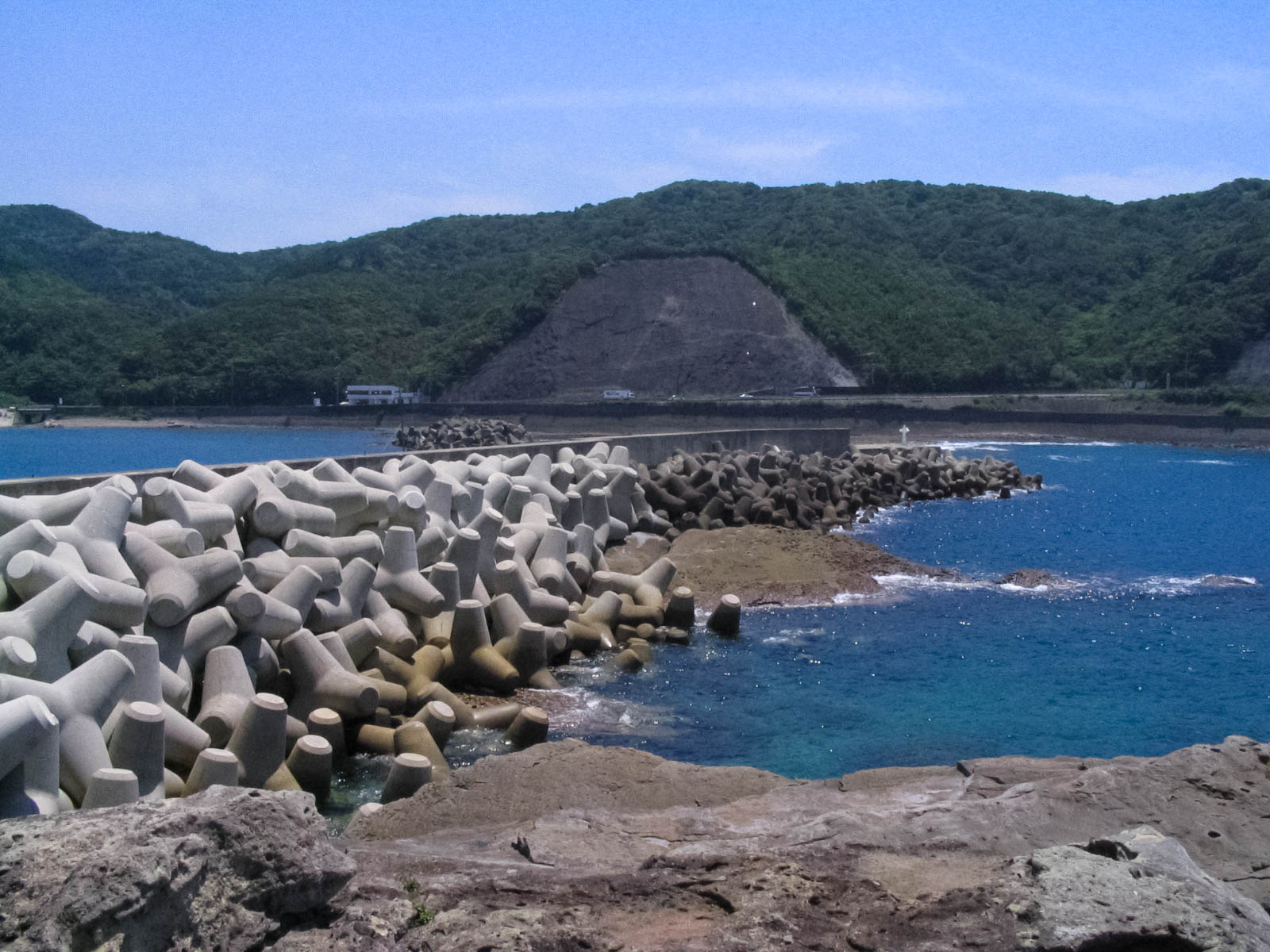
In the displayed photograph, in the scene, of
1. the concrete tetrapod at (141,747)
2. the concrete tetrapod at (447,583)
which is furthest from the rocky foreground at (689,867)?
Answer: the concrete tetrapod at (447,583)

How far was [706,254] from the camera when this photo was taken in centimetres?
10412

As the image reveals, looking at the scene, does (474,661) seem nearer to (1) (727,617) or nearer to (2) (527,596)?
(2) (527,596)

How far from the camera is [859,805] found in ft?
20.1

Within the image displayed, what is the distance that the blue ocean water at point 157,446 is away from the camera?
44469 millimetres

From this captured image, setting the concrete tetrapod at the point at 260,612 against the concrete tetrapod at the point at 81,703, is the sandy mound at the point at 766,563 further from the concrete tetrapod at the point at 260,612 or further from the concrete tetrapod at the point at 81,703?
the concrete tetrapod at the point at 81,703

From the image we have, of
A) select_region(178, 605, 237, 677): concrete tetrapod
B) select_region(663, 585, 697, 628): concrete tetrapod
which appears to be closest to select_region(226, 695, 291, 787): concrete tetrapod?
select_region(178, 605, 237, 677): concrete tetrapod

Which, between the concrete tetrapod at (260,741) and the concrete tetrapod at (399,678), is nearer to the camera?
the concrete tetrapod at (260,741)

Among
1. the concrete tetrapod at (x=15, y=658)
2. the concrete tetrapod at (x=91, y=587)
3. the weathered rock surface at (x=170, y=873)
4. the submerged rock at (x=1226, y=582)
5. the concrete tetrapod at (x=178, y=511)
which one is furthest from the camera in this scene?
the submerged rock at (x=1226, y=582)

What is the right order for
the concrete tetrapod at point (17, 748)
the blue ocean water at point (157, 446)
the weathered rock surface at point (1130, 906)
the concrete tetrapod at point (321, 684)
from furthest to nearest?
the blue ocean water at point (157, 446), the concrete tetrapod at point (321, 684), the concrete tetrapod at point (17, 748), the weathered rock surface at point (1130, 906)

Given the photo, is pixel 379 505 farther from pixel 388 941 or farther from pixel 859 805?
pixel 388 941

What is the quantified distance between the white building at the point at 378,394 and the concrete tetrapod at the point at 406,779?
88.1 meters

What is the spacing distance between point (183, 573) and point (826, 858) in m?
5.39

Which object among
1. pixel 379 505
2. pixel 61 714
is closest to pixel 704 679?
pixel 379 505

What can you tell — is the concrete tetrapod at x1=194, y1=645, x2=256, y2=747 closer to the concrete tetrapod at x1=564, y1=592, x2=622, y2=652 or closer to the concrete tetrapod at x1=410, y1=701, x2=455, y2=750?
the concrete tetrapod at x1=410, y1=701, x2=455, y2=750
